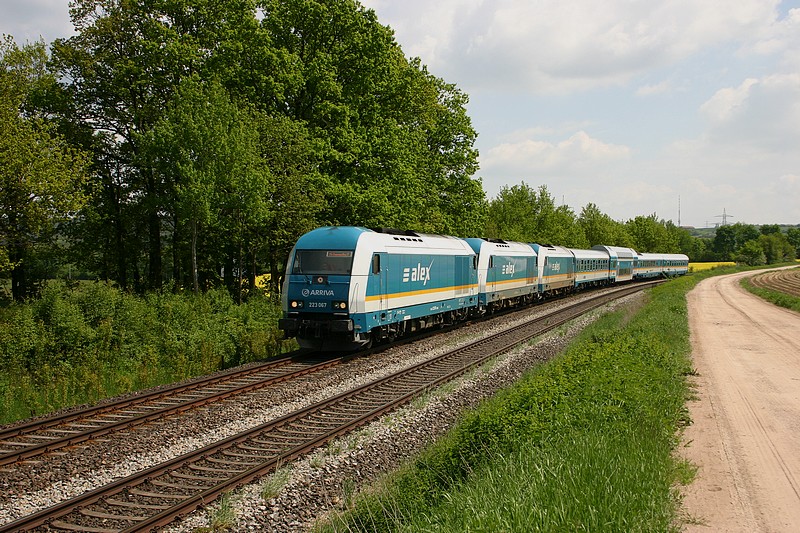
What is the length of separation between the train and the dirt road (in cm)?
862

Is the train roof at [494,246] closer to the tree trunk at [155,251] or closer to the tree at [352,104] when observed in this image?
the tree at [352,104]

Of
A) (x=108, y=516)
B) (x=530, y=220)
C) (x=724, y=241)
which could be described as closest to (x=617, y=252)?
(x=530, y=220)

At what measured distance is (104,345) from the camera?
15789mm

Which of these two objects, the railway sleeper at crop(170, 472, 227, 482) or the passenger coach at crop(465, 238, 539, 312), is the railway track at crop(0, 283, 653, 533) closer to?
the railway sleeper at crop(170, 472, 227, 482)

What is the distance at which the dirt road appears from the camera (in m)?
6.78

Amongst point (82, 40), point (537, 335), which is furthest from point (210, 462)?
point (82, 40)

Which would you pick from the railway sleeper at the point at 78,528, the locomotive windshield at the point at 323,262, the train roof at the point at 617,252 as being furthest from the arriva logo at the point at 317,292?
the train roof at the point at 617,252

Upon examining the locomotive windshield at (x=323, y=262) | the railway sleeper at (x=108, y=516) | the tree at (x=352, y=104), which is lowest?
the railway sleeper at (x=108, y=516)

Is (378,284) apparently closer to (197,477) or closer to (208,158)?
(208,158)

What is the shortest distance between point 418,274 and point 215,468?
1274 cm

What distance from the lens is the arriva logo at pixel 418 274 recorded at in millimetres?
19922

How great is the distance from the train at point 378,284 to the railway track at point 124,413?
7.05 ft

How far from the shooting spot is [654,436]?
8227 millimetres

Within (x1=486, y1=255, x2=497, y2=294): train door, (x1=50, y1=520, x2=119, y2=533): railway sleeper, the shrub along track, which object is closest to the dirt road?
(x1=50, y1=520, x2=119, y2=533): railway sleeper
